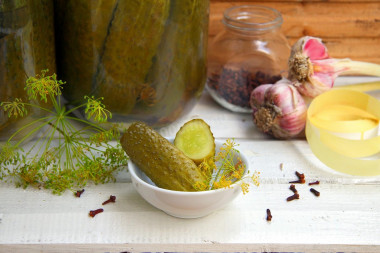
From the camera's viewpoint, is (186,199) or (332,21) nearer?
(186,199)

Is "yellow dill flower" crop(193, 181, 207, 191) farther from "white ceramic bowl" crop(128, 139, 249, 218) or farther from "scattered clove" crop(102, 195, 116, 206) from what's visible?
"scattered clove" crop(102, 195, 116, 206)

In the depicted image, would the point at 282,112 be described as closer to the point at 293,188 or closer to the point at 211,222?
the point at 293,188

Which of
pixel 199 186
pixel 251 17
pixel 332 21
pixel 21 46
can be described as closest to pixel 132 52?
pixel 21 46

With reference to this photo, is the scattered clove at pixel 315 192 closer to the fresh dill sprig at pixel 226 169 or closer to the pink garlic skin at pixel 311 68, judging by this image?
the fresh dill sprig at pixel 226 169

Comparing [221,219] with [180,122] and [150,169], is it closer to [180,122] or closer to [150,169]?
[150,169]

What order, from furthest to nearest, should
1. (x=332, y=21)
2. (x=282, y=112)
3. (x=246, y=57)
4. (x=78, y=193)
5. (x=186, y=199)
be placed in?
1. (x=332, y=21)
2. (x=246, y=57)
3. (x=282, y=112)
4. (x=78, y=193)
5. (x=186, y=199)

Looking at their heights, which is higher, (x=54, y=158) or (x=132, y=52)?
(x=132, y=52)

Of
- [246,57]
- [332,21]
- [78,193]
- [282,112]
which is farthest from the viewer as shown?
[332,21]

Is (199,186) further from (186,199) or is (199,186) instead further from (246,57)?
(246,57)
